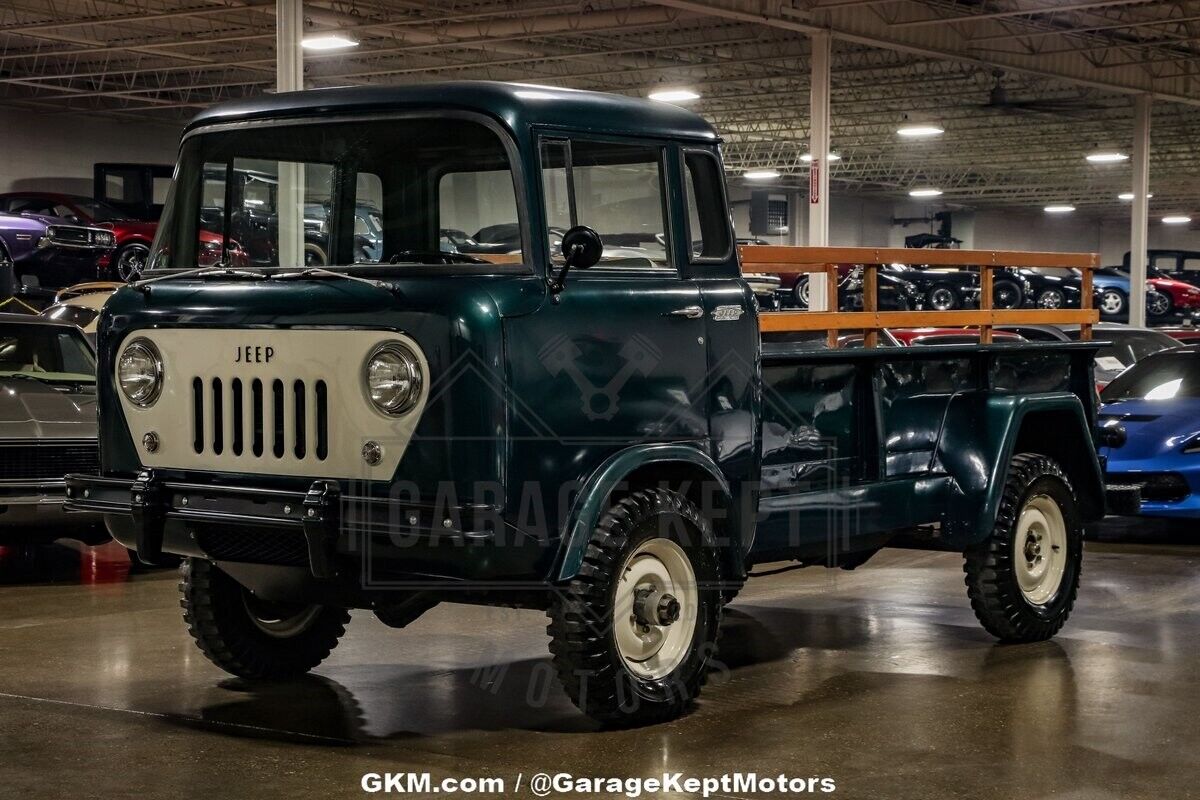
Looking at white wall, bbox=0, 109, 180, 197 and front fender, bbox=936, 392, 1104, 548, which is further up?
white wall, bbox=0, 109, 180, 197

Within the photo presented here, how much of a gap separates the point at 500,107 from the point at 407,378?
105cm

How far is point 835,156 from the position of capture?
149 feet

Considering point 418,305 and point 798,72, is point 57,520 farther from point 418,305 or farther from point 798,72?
point 798,72

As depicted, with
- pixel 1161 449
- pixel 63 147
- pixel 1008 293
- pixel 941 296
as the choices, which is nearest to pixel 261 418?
pixel 1161 449

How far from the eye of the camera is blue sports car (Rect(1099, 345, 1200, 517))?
1146cm

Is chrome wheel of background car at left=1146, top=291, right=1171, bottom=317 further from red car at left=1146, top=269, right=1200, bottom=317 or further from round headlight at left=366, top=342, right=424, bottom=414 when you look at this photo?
round headlight at left=366, top=342, right=424, bottom=414

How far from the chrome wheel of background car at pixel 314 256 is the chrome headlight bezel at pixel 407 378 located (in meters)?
0.74

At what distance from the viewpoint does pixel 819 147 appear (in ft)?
74.3

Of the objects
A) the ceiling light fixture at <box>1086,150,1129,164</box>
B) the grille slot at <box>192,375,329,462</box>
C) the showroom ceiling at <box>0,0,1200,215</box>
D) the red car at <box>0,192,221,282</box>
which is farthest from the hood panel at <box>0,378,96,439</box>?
the ceiling light fixture at <box>1086,150,1129,164</box>

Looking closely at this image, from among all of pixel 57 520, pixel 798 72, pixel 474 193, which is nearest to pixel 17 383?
pixel 57 520

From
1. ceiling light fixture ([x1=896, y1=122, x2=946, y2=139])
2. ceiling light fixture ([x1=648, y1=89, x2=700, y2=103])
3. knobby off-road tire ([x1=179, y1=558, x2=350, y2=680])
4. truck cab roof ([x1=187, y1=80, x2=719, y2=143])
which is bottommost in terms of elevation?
knobby off-road tire ([x1=179, y1=558, x2=350, y2=680])

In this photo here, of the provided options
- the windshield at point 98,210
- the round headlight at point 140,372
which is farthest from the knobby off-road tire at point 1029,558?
the windshield at point 98,210

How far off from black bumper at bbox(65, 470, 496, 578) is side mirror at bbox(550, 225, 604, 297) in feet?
2.83

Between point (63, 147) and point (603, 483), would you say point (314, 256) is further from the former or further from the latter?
point (63, 147)
